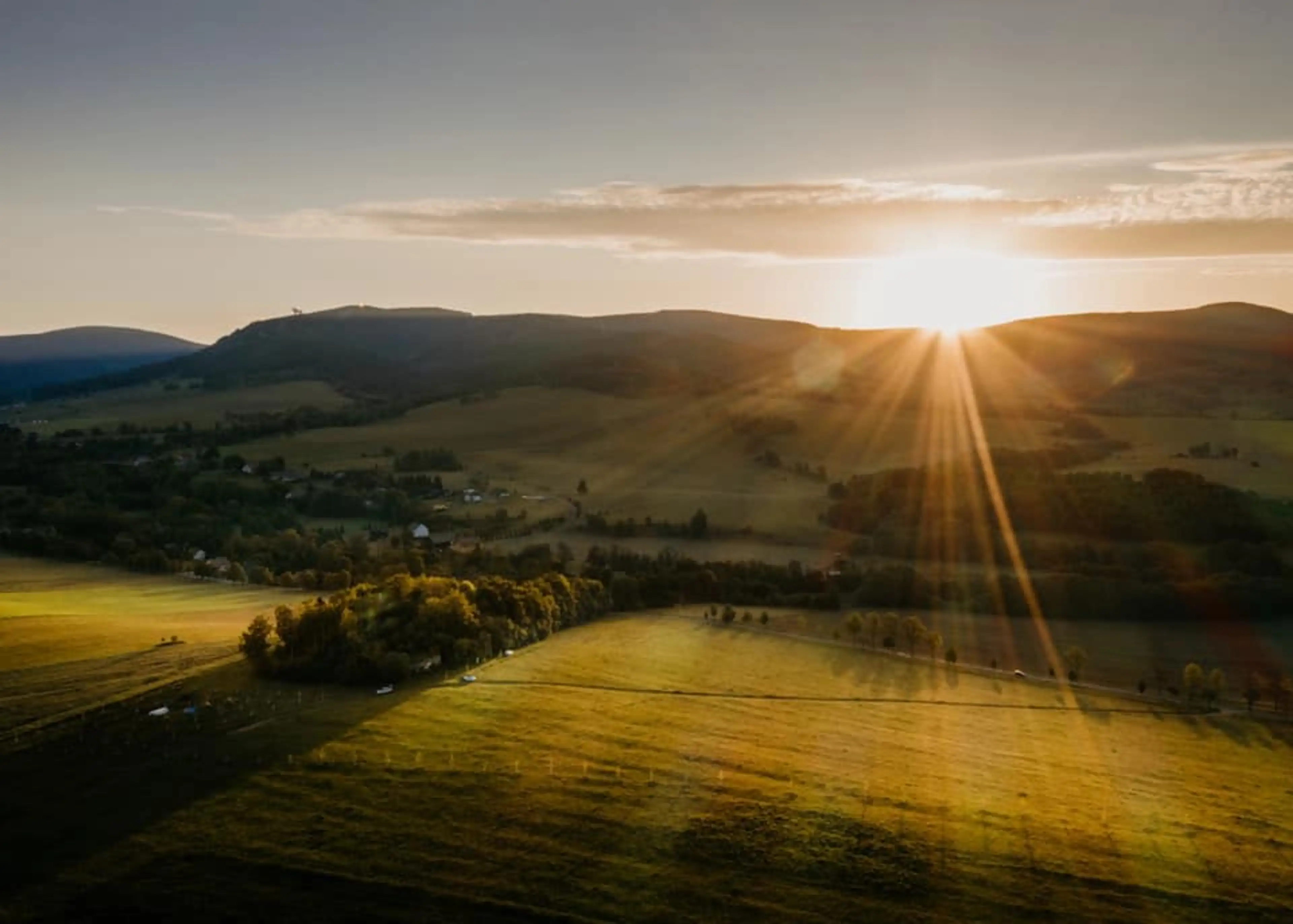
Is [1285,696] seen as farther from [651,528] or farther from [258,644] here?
[651,528]

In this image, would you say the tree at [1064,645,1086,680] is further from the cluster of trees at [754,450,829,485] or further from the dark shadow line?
the cluster of trees at [754,450,829,485]

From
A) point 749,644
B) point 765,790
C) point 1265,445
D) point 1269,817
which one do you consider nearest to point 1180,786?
point 1269,817

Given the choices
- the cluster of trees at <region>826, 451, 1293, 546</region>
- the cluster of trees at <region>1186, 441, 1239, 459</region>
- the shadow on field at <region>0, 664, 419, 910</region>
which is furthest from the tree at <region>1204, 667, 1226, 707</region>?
the cluster of trees at <region>1186, 441, 1239, 459</region>

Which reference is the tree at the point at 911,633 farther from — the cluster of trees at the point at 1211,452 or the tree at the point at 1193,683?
the cluster of trees at the point at 1211,452

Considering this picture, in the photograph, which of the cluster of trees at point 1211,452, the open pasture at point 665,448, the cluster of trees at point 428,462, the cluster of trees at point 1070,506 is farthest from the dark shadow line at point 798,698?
the cluster of trees at point 428,462

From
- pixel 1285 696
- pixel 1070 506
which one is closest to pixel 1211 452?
pixel 1070 506

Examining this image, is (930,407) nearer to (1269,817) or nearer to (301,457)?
(301,457)
